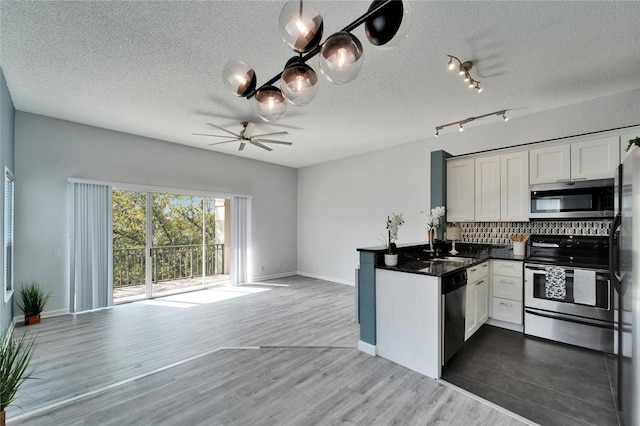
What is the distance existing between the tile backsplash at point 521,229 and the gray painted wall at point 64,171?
5.03 m

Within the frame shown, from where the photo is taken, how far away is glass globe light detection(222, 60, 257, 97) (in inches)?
61.4

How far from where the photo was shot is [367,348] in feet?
9.93

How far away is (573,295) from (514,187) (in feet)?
5.10

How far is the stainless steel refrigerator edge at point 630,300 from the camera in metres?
1.51

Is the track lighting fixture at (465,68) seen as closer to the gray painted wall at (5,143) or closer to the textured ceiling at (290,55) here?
the textured ceiling at (290,55)

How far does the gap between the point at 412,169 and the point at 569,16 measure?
131 inches

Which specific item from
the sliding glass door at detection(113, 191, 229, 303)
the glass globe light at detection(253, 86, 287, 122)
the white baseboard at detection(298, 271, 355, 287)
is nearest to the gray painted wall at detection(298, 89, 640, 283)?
the white baseboard at detection(298, 271, 355, 287)

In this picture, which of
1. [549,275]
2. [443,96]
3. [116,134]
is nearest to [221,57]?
[443,96]

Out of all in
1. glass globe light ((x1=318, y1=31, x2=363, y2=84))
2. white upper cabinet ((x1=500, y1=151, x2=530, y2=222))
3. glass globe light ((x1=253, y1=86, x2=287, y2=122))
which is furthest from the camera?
white upper cabinet ((x1=500, y1=151, x2=530, y2=222))

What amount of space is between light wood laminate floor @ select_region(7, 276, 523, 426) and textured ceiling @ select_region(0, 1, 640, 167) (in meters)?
3.06

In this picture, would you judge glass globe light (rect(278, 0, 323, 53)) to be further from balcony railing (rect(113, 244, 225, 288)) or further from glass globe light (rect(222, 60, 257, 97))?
balcony railing (rect(113, 244, 225, 288))

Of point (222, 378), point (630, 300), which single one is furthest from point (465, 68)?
point (222, 378)

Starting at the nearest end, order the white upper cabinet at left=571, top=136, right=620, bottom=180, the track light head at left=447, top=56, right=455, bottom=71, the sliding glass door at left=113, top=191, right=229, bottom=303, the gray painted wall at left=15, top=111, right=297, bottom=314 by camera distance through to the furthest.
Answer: the track light head at left=447, top=56, right=455, bottom=71 < the white upper cabinet at left=571, top=136, right=620, bottom=180 < the gray painted wall at left=15, top=111, right=297, bottom=314 < the sliding glass door at left=113, top=191, right=229, bottom=303

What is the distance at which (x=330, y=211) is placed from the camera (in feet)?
22.8
